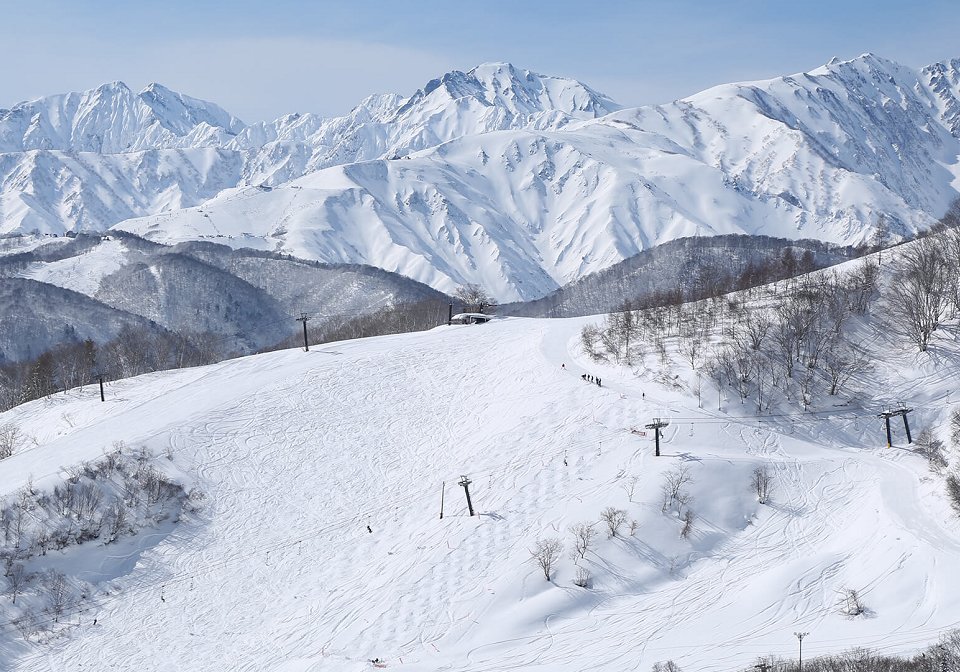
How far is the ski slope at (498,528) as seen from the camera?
34.1 meters

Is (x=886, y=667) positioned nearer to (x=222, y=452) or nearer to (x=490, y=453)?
(x=490, y=453)

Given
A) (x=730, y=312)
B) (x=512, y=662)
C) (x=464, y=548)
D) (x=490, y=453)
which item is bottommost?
(x=512, y=662)

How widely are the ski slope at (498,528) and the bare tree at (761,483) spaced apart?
529 mm

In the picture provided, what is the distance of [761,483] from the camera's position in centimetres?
4447

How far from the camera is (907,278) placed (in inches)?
2608

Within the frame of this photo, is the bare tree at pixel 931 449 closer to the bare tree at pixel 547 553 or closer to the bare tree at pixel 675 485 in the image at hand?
the bare tree at pixel 675 485

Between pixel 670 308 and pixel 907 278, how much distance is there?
68.5ft

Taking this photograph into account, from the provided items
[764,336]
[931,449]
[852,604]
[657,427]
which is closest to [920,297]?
[764,336]

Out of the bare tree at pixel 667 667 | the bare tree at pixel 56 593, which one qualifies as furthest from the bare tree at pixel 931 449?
the bare tree at pixel 56 593

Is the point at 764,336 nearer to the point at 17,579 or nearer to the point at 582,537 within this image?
the point at 582,537

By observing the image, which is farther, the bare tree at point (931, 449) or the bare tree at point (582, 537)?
the bare tree at point (931, 449)

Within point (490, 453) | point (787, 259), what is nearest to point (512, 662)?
point (490, 453)

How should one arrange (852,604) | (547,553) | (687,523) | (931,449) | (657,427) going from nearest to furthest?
(852,604) < (547,553) < (687,523) < (657,427) < (931,449)

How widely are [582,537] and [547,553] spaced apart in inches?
95.2
